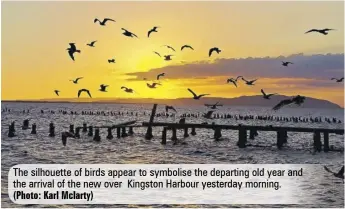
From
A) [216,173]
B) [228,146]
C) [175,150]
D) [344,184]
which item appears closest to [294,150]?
[228,146]

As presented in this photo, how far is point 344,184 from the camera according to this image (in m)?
13.9

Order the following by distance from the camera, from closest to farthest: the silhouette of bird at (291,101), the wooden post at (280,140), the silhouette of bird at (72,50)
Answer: the silhouette of bird at (72,50) → the silhouette of bird at (291,101) → the wooden post at (280,140)

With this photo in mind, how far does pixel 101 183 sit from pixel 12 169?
184 centimetres

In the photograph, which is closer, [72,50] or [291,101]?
[72,50]

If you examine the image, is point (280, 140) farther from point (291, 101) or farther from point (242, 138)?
point (291, 101)

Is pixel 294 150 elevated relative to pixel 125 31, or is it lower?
lower

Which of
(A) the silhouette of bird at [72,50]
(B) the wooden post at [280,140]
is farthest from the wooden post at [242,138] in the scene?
(A) the silhouette of bird at [72,50]

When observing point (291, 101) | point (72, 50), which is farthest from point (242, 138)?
point (72, 50)

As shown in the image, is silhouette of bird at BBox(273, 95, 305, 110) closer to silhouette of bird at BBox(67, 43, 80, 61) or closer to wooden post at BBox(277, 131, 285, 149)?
silhouette of bird at BBox(67, 43, 80, 61)

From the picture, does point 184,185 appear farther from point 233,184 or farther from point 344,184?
point 344,184

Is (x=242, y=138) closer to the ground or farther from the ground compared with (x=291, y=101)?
closer to the ground

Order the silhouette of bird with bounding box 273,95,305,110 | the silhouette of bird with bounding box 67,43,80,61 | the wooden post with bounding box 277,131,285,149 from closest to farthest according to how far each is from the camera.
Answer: the silhouette of bird with bounding box 67,43,80,61, the silhouette of bird with bounding box 273,95,305,110, the wooden post with bounding box 277,131,285,149

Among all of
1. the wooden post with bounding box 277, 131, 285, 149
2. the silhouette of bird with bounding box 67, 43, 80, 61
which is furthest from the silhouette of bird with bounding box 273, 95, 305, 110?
the wooden post with bounding box 277, 131, 285, 149

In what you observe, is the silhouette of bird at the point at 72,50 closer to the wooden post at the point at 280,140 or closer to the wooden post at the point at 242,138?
the wooden post at the point at 242,138
